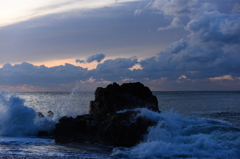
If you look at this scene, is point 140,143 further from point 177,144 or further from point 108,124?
point 108,124

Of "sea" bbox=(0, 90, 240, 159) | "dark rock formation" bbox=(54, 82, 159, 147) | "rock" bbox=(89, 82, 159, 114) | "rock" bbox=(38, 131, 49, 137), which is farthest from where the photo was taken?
"rock" bbox=(89, 82, 159, 114)

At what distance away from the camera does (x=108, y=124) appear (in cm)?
1602

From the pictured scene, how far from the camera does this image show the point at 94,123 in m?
17.6

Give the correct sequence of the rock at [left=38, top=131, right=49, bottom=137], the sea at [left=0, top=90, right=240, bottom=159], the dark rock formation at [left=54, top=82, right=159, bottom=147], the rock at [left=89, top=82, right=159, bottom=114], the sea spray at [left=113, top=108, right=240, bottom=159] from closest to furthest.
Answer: the sea at [left=0, top=90, right=240, bottom=159], the sea spray at [left=113, top=108, right=240, bottom=159], the dark rock formation at [left=54, top=82, right=159, bottom=147], the rock at [left=38, top=131, right=49, bottom=137], the rock at [left=89, top=82, right=159, bottom=114]

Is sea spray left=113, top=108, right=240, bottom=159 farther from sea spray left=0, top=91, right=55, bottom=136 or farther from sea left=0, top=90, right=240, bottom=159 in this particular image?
sea spray left=0, top=91, right=55, bottom=136

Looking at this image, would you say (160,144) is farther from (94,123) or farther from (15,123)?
(15,123)

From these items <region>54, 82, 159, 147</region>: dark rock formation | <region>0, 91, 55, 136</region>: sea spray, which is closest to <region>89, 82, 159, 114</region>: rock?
<region>54, 82, 159, 147</region>: dark rock formation

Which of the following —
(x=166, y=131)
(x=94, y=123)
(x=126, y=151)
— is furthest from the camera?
(x=94, y=123)

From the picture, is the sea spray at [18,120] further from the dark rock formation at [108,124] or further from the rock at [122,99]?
the rock at [122,99]

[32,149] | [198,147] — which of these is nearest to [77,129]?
[32,149]

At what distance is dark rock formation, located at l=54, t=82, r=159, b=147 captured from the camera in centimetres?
1530

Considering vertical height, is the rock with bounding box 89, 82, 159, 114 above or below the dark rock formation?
above

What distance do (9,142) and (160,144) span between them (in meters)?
9.15

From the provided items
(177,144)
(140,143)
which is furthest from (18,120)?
(177,144)
